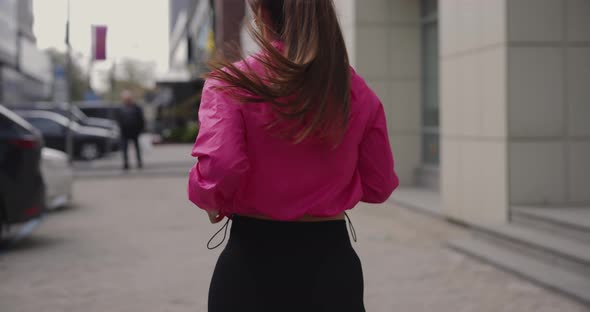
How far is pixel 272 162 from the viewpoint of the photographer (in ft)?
6.67

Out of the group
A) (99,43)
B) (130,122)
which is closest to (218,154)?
(130,122)

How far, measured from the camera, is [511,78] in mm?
8148

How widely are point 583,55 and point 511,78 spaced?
0.75 m

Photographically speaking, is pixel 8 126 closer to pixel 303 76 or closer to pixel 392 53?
pixel 303 76

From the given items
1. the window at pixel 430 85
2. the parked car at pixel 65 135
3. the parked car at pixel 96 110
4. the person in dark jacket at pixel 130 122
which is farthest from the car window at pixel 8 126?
the parked car at pixel 96 110

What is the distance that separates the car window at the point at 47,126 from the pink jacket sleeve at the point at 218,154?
24.1 meters

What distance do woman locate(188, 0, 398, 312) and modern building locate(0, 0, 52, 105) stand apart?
2333 inches

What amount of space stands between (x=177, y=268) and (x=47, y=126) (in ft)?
62.8

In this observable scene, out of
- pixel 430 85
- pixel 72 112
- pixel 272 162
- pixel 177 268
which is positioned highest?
pixel 72 112

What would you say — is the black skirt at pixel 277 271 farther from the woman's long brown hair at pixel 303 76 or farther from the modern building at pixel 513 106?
the modern building at pixel 513 106

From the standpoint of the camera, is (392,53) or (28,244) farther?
(392,53)

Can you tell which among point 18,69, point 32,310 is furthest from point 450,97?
point 18,69

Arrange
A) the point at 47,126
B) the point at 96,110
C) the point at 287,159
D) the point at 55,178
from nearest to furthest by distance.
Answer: the point at 287,159
the point at 55,178
the point at 47,126
the point at 96,110

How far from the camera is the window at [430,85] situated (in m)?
13.6
